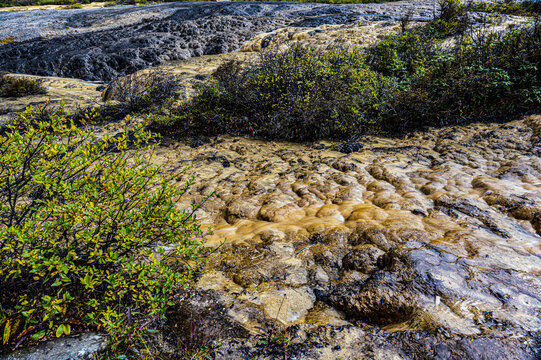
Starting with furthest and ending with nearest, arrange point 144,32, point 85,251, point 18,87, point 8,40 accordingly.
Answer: point 144,32, point 8,40, point 18,87, point 85,251

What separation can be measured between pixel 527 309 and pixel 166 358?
7.53 ft

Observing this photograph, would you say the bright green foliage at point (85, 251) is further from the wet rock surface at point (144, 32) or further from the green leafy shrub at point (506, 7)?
the wet rock surface at point (144, 32)

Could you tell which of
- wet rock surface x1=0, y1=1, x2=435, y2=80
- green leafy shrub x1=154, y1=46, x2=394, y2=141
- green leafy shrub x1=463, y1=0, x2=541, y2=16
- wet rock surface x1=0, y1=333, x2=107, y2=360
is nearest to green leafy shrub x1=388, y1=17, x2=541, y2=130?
green leafy shrub x1=154, y1=46, x2=394, y2=141

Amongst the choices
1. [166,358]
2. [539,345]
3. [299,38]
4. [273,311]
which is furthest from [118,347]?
[299,38]

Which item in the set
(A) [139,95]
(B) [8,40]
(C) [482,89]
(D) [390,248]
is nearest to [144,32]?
(B) [8,40]

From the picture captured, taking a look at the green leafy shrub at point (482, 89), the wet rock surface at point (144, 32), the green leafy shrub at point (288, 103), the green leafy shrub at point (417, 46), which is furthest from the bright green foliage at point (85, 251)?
the wet rock surface at point (144, 32)

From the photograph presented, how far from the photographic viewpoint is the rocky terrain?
1.60 metres

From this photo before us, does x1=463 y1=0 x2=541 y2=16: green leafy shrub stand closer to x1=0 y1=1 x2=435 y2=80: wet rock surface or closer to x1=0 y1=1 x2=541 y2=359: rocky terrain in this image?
x1=0 y1=1 x2=435 y2=80: wet rock surface

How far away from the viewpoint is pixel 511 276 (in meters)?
1.90

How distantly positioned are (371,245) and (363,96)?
4.75 m

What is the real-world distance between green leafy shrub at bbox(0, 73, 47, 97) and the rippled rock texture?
7.98 m

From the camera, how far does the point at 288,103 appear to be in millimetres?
6062

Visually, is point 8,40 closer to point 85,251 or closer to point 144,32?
point 144,32

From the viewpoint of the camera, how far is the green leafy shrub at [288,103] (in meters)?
5.79
